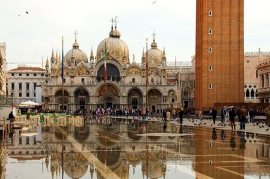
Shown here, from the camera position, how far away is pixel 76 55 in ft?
348

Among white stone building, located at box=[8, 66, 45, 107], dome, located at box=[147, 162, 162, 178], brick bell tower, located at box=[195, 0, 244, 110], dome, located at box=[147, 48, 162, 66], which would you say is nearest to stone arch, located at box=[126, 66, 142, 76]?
dome, located at box=[147, 48, 162, 66]

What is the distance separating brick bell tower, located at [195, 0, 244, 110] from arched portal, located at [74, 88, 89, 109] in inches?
1407

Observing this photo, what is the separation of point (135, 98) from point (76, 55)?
22866 millimetres

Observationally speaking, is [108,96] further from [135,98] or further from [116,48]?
[116,48]

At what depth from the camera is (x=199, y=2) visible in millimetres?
63062

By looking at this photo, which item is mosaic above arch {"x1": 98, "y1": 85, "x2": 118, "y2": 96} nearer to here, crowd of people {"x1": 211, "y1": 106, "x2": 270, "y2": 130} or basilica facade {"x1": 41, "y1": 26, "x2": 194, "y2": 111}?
basilica facade {"x1": 41, "y1": 26, "x2": 194, "y2": 111}

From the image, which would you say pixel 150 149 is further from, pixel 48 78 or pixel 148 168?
pixel 48 78

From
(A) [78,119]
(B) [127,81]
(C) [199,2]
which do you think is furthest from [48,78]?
(A) [78,119]

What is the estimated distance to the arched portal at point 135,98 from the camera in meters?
90.7

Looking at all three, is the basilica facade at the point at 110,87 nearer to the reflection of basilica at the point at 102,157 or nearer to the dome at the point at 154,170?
the reflection of basilica at the point at 102,157

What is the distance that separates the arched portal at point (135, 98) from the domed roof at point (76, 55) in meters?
20.1

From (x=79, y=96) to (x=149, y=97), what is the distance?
14.3 metres

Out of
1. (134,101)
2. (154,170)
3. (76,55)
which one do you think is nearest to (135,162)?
(154,170)

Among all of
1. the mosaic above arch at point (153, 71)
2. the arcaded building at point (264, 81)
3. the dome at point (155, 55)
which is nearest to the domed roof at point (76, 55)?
the dome at point (155, 55)
